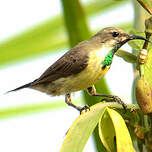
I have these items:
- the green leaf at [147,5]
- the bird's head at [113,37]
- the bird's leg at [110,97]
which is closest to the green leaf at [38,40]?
the bird's head at [113,37]

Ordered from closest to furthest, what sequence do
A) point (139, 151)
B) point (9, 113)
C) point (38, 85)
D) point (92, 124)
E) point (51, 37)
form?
point (92, 124) < point (139, 151) < point (9, 113) < point (51, 37) < point (38, 85)

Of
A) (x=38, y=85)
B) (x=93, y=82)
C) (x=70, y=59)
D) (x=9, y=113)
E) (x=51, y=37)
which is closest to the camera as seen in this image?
(x=9, y=113)

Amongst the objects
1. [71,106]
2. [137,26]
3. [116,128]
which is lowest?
[71,106]

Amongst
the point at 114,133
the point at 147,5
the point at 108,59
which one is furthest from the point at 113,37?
the point at 114,133

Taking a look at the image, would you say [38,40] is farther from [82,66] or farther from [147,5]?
[147,5]

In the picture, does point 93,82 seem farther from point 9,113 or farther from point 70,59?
point 9,113

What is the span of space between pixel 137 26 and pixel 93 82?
0.71 metres

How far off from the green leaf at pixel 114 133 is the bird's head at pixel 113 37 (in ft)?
3.51

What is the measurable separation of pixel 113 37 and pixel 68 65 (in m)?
0.35

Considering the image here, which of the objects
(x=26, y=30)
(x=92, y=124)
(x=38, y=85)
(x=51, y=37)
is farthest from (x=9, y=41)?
(x=92, y=124)

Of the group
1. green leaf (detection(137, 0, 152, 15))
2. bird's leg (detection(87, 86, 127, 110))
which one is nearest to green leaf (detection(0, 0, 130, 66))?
bird's leg (detection(87, 86, 127, 110))

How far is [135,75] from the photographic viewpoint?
171cm

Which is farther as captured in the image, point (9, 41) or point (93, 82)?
point (93, 82)

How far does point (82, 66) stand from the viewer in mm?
2615
